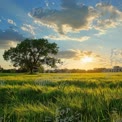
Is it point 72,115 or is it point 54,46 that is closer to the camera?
point 72,115

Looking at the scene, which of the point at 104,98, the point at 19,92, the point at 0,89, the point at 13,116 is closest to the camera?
the point at 13,116

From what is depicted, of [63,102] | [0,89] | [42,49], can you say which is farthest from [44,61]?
[63,102]

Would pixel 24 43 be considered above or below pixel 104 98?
above

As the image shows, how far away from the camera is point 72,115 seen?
5.71 meters

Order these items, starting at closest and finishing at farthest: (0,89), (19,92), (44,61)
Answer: (19,92) < (0,89) < (44,61)

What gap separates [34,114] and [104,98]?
168cm

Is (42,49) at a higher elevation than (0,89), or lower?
higher

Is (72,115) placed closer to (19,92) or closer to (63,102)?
(63,102)

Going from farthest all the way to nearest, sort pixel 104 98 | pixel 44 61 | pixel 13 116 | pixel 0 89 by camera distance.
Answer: pixel 44 61 → pixel 0 89 → pixel 104 98 → pixel 13 116

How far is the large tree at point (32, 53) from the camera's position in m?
90.1

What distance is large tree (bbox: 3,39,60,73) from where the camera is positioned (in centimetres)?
9012

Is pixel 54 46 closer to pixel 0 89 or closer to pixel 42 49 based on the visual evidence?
pixel 42 49

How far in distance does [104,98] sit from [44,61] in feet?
275

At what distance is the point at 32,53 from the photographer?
302 feet
